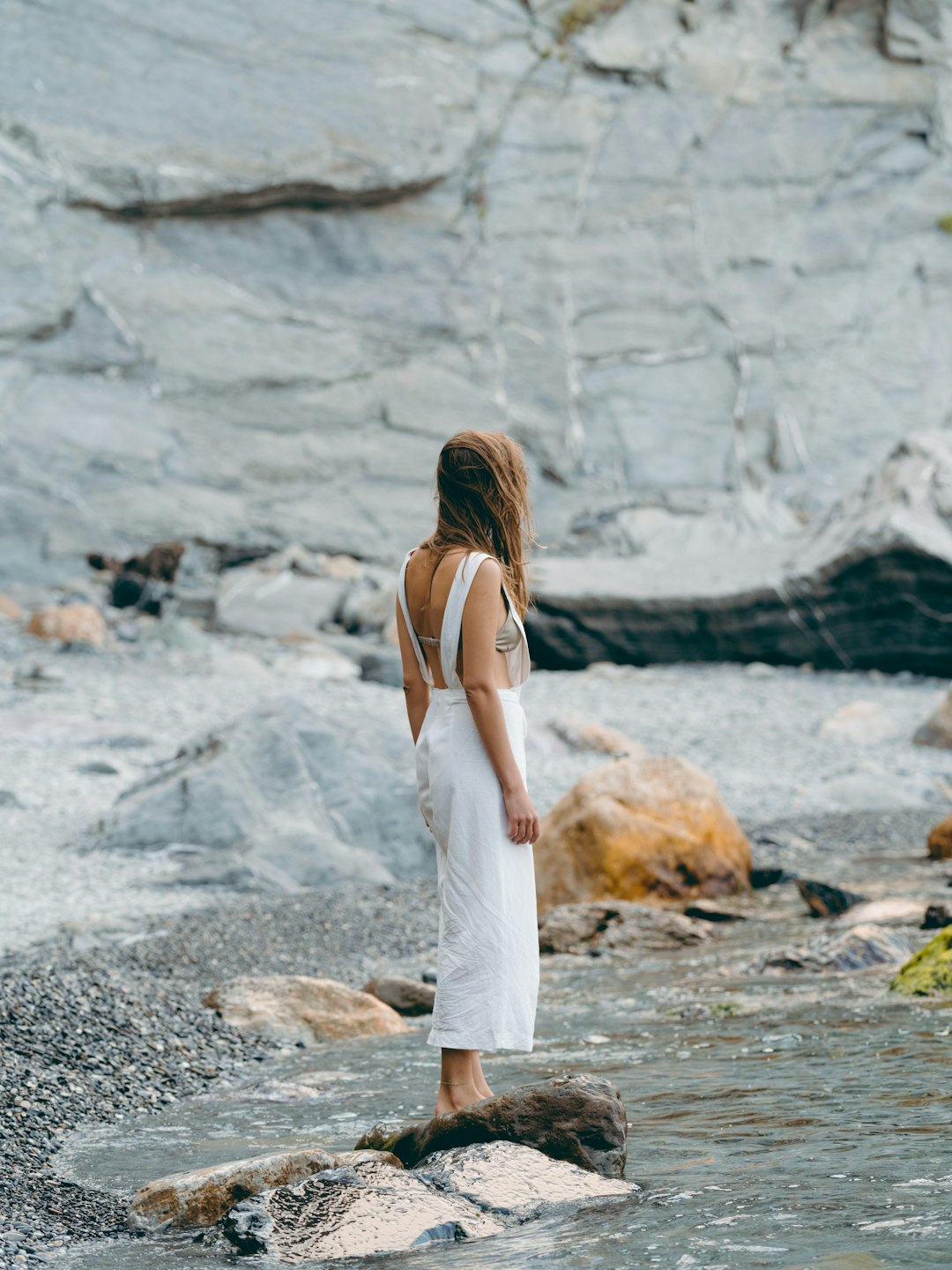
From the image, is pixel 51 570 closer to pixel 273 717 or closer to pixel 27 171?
pixel 27 171

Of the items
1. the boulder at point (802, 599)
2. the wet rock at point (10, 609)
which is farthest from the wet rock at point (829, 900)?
the wet rock at point (10, 609)

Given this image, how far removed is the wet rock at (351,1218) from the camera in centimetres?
282

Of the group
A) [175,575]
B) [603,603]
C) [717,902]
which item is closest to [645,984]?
[717,902]

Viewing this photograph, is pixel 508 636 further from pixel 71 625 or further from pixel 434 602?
pixel 71 625

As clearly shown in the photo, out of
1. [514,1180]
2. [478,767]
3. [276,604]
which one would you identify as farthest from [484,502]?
[276,604]

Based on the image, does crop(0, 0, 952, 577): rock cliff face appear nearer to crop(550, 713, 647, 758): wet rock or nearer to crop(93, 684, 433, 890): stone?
crop(550, 713, 647, 758): wet rock

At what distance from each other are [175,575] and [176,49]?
300 inches

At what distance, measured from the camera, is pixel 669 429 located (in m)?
21.2

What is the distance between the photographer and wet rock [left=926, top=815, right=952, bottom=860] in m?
8.60

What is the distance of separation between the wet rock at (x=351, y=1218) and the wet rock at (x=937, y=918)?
3.82 meters

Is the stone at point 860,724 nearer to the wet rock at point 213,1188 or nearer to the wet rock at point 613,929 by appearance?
the wet rock at point 613,929

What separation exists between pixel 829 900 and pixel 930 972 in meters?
1.87

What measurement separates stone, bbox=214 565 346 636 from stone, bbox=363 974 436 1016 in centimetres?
952

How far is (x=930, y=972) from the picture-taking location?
5055mm
